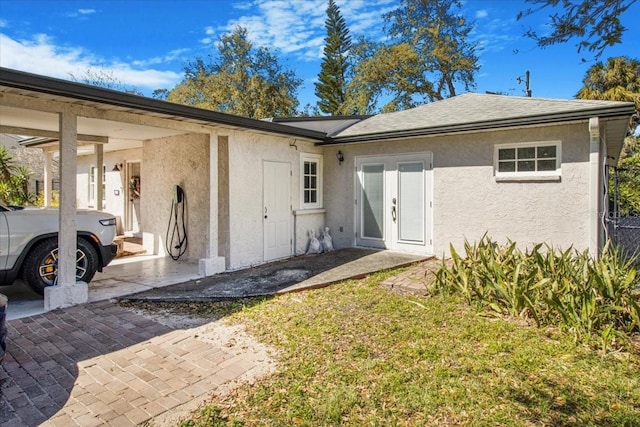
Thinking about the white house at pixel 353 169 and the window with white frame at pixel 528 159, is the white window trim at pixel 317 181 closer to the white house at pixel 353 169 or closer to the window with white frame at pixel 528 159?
the white house at pixel 353 169

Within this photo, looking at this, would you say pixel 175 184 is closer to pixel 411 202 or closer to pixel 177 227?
pixel 177 227

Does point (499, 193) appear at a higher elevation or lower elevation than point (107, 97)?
lower

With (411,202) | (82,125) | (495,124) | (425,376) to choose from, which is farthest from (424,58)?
(425,376)

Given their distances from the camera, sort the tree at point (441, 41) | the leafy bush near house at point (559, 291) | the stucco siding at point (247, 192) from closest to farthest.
Answer: the leafy bush near house at point (559, 291)
the stucco siding at point (247, 192)
the tree at point (441, 41)

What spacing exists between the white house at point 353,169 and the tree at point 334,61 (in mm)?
19317

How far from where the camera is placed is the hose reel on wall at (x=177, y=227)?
894cm

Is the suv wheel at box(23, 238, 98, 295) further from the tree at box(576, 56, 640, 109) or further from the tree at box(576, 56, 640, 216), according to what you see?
the tree at box(576, 56, 640, 109)

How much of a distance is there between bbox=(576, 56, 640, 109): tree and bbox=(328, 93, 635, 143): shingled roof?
12.0 m

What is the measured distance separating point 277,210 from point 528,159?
5.42 meters

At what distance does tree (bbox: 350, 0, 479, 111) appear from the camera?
24953 millimetres

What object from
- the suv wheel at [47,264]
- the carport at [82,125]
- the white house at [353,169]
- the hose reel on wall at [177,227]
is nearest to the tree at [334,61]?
the white house at [353,169]

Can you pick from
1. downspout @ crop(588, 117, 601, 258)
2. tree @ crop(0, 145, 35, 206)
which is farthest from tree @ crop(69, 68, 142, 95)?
downspout @ crop(588, 117, 601, 258)

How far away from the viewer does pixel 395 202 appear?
31.7ft

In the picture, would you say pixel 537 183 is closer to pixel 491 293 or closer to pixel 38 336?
pixel 491 293
